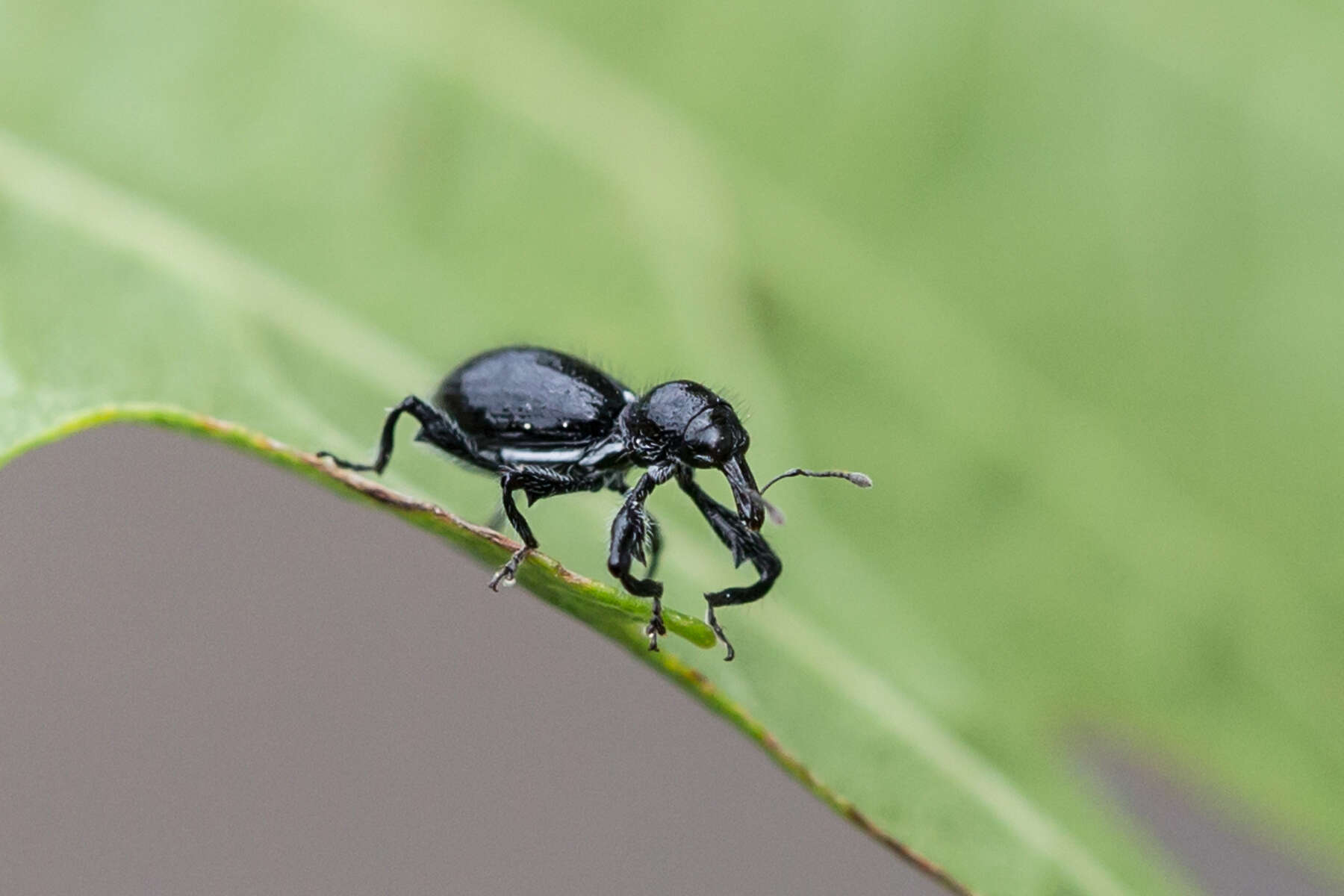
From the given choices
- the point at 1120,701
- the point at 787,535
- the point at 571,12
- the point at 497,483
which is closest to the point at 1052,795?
the point at 1120,701

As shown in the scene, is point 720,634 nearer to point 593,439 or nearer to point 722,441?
point 722,441

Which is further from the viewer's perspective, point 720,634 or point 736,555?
point 736,555

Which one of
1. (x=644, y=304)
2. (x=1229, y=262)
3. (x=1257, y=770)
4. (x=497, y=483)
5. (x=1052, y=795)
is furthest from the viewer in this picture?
(x=497, y=483)

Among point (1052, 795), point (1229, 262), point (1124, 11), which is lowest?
point (1052, 795)

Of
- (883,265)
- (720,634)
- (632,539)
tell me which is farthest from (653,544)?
(883,265)

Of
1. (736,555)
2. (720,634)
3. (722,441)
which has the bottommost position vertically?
(720,634)

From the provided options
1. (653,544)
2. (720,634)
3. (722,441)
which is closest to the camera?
(720,634)

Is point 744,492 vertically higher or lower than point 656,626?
higher

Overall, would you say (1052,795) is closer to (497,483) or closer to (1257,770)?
(1257,770)
